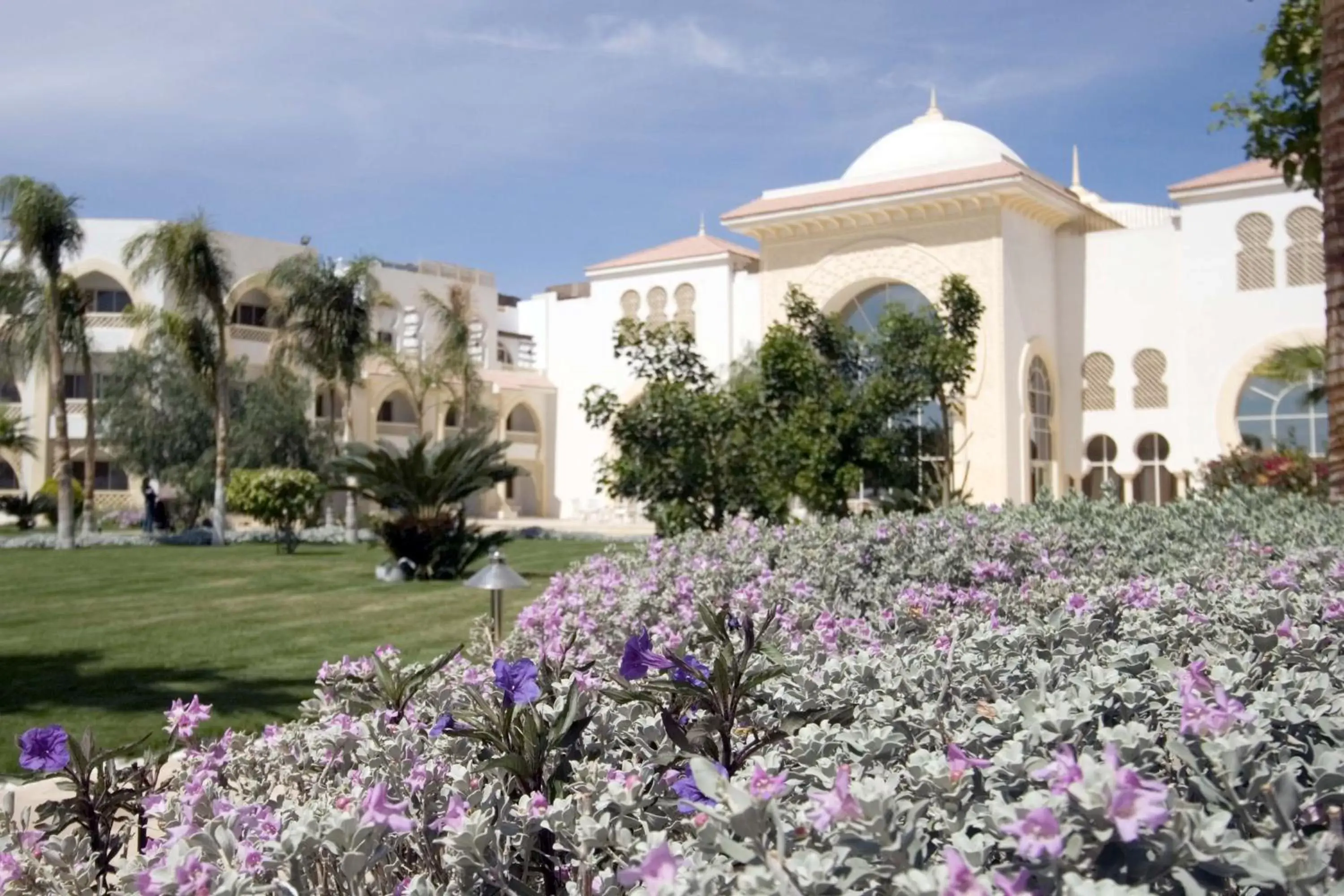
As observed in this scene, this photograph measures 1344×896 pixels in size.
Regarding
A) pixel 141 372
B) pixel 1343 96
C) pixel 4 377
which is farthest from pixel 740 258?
pixel 1343 96

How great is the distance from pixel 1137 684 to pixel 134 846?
3074 millimetres

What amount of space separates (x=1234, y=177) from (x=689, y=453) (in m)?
18.9

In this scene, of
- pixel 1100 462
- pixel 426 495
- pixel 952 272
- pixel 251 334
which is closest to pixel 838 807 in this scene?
pixel 426 495

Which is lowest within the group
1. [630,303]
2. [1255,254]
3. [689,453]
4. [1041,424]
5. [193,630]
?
Result: [193,630]

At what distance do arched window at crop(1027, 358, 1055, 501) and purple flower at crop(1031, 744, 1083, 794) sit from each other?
88.8ft

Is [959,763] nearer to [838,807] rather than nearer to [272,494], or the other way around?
[838,807]

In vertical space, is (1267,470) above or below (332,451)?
below

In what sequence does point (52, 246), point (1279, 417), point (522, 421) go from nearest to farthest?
1. point (52, 246)
2. point (1279, 417)
3. point (522, 421)

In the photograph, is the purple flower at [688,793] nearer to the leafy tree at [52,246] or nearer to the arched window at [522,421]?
the leafy tree at [52,246]

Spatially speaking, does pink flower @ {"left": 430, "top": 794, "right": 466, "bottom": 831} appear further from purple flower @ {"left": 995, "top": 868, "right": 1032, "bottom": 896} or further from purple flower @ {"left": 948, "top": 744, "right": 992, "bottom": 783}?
purple flower @ {"left": 995, "top": 868, "right": 1032, "bottom": 896}

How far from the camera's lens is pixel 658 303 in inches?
1357

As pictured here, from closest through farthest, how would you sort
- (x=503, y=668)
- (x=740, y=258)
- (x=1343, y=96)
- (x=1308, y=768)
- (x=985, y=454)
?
(x=1308, y=768)
(x=503, y=668)
(x=1343, y=96)
(x=985, y=454)
(x=740, y=258)

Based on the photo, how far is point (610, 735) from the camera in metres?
2.59

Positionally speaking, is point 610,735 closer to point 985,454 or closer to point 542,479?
point 985,454
